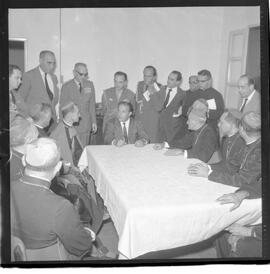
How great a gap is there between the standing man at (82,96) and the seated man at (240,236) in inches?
33.9

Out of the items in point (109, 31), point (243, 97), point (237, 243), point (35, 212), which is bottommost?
point (237, 243)

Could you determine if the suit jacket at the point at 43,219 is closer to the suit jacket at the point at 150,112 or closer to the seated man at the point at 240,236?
the suit jacket at the point at 150,112

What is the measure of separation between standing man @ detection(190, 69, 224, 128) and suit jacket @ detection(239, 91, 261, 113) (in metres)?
0.13

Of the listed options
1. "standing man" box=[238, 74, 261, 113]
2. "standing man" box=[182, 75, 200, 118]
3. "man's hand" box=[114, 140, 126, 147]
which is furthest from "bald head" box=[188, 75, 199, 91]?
"man's hand" box=[114, 140, 126, 147]

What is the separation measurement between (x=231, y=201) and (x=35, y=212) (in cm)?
110

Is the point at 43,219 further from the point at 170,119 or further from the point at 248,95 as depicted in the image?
the point at 248,95

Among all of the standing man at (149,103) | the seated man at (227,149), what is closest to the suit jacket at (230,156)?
the seated man at (227,149)

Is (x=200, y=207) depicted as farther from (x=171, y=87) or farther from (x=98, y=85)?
(x=98, y=85)

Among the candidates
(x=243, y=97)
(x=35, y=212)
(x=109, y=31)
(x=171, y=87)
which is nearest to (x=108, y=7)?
(x=109, y=31)

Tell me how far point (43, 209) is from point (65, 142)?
39cm

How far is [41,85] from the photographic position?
2469 mm

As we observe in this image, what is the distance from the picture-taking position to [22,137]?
8.16 ft

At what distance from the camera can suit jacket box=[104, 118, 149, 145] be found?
254 centimetres

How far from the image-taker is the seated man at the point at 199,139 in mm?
2541
